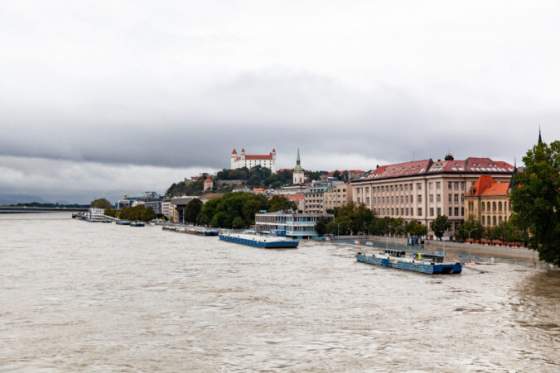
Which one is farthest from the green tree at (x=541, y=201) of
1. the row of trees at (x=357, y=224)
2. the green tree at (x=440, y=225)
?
the row of trees at (x=357, y=224)

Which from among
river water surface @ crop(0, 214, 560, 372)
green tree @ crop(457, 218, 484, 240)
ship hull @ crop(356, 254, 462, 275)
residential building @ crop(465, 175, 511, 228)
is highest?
residential building @ crop(465, 175, 511, 228)

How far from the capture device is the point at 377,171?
5758 inches

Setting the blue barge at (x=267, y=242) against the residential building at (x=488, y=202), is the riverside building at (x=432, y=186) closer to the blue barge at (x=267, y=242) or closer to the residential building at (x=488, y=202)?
the residential building at (x=488, y=202)

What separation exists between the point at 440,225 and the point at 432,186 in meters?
13.9

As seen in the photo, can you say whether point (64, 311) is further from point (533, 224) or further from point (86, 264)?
point (533, 224)

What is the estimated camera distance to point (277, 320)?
126ft

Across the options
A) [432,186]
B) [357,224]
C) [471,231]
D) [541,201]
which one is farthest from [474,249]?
[357,224]

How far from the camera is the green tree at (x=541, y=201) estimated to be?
61.8 m

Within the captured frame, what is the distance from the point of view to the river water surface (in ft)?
96.3

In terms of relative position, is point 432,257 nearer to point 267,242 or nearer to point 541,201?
point 541,201

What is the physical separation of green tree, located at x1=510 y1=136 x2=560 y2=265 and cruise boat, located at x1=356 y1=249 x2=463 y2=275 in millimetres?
7622

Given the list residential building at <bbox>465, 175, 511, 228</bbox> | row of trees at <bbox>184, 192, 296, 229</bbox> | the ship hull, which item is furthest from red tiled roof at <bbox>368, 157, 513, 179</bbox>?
row of trees at <bbox>184, 192, 296, 229</bbox>

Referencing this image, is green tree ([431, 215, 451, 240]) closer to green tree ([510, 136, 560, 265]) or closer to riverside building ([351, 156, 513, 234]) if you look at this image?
riverside building ([351, 156, 513, 234])

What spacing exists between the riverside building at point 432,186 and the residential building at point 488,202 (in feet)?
8.10
